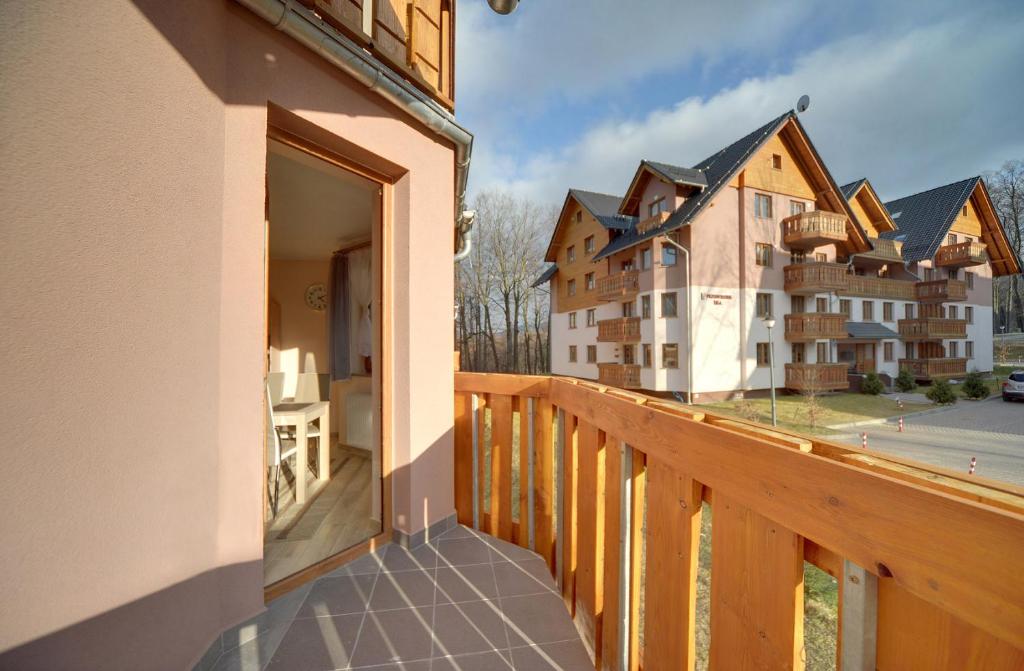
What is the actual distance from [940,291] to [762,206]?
36.7 feet

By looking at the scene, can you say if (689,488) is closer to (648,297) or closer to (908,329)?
(648,297)

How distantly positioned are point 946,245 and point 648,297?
16.4 metres

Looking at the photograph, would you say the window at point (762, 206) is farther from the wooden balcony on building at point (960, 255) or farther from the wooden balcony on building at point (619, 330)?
the wooden balcony on building at point (960, 255)

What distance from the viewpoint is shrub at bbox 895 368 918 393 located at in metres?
16.3

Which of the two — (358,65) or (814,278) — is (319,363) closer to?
(358,65)

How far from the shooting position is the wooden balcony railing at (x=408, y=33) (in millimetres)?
2391

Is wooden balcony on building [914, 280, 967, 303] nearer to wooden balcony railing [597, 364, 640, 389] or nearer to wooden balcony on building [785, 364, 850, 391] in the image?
wooden balcony on building [785, 364, 850, 391]

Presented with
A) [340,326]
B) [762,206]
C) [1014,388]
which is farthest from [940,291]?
[340,326]

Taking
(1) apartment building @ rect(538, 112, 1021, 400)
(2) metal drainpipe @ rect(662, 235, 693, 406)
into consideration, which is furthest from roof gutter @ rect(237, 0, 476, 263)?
(2) metal drainpipe @ rect(662, 235, 693, 406)

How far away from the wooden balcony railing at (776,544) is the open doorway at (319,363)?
1.81 m

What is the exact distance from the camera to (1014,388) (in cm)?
1419

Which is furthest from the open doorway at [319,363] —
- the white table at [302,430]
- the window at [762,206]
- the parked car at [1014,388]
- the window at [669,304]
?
the parked car at [1014,388]

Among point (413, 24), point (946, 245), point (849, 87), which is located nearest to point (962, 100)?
point (849, 87)

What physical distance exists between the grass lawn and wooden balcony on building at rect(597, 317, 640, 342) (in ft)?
12.0
